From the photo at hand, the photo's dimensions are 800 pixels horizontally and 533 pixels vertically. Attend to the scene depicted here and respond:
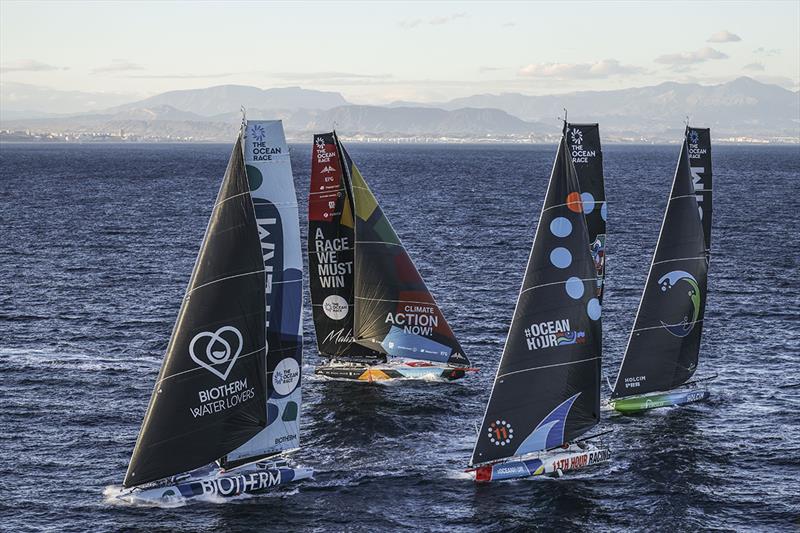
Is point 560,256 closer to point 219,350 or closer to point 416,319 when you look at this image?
point 219,350

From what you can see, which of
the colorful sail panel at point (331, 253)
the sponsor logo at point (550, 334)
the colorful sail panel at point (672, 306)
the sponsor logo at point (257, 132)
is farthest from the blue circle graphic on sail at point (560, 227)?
the colorful sail panel at point (331, 253)

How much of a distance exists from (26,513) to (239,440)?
7.51 metres

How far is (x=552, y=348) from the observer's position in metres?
35.9

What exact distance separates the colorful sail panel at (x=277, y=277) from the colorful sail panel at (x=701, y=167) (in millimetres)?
18853

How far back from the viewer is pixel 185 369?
108ft

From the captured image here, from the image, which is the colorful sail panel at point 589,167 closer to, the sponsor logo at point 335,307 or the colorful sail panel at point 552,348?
the colorful sail panel at point 552,348

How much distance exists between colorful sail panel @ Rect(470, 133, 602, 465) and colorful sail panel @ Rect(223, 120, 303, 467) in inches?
281

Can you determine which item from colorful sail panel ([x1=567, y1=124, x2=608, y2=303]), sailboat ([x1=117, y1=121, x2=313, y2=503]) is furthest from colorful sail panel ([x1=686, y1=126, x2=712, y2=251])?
sailboat ([x1=117, y1=121, x2=313, y2=503])

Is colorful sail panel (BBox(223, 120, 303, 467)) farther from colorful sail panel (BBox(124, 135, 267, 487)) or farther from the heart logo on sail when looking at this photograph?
the heart logo on sail

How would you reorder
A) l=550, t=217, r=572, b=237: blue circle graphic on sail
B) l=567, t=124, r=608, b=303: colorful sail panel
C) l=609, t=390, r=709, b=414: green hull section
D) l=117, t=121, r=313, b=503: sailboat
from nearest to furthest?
l=117, t=121, r=313, b=503: sailboat → l=550, t=217, r=572, b=237: blue circle graphic on sail → l=567, t=124, r=608, b=303: colorful sail panel → l=609, t=390, r=709, b=414: green hull section

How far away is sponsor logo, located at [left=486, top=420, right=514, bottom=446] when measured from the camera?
3612 centimetres

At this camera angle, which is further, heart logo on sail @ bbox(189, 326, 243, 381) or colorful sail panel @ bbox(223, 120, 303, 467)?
colorful sail panel @ bbox(223, 120, 303, 467)

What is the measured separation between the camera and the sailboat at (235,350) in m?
32.6

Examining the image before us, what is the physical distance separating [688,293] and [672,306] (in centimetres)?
89
